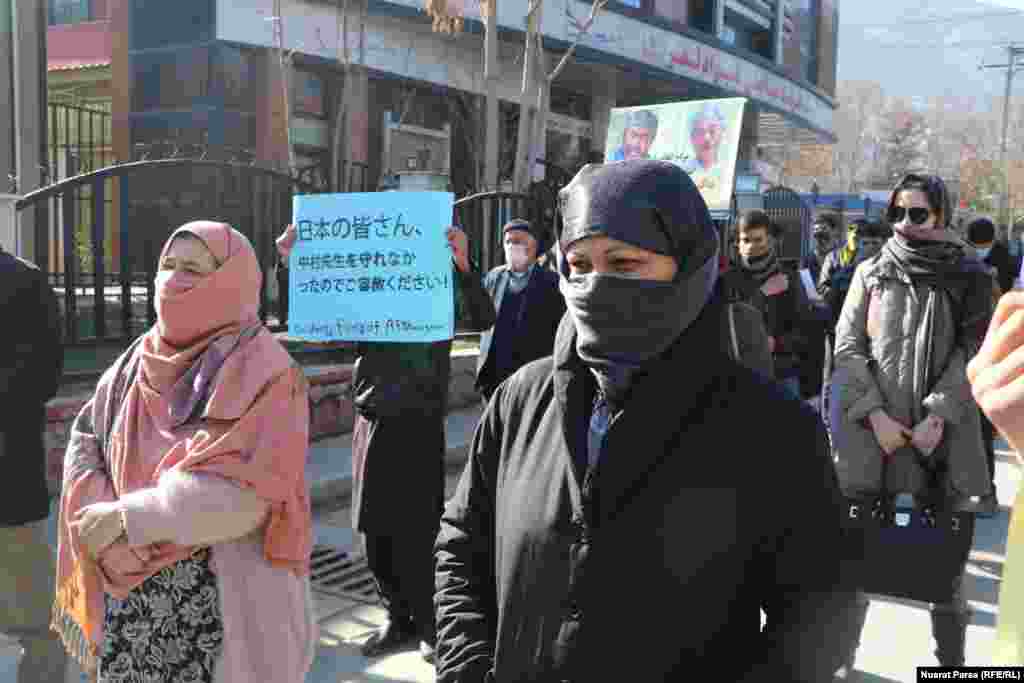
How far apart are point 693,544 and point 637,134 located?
5.51 meters

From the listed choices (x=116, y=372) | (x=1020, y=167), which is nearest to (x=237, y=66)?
(x=116, y=372)

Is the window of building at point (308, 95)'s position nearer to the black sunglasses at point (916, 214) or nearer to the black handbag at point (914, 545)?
the black sunglasses at point (916, 214)

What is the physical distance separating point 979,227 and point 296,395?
7.74 meters

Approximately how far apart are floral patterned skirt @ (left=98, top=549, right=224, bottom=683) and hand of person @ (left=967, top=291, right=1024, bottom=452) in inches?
77.6

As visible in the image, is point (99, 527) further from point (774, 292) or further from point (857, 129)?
point (857, 129)

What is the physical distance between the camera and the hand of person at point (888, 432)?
3.61 metres

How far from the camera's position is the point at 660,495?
1.65 m

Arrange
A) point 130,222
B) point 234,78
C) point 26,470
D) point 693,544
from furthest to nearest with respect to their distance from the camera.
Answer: point 234,78, point 130,222, point 26,470, point 693,544

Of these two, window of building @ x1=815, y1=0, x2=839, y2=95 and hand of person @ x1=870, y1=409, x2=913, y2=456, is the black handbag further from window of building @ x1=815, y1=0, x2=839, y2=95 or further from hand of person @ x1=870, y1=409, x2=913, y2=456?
window of building @ x1=815, y1=0, x2=839, y2=95

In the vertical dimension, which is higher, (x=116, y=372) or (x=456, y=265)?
(x=456, y=265)

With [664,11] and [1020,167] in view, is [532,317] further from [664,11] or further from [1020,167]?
[1020,167]

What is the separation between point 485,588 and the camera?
1957 millimetres

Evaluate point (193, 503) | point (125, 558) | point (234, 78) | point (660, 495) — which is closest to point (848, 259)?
A: point (193, 503)

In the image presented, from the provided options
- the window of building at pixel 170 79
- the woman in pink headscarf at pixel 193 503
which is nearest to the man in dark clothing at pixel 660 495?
the woman in pink headscarf at pixel 193 503
